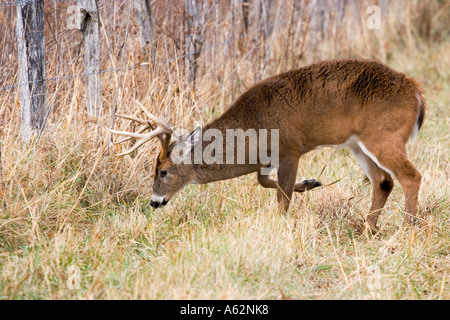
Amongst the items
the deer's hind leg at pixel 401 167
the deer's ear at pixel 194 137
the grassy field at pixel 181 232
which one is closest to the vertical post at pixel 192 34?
the grassy field at pixel 181 232

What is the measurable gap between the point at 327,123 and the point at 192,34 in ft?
8.77

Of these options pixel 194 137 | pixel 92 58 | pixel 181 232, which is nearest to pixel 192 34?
pixel 92 58

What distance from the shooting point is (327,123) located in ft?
18.9

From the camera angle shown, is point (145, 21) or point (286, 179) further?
point (145, 21)

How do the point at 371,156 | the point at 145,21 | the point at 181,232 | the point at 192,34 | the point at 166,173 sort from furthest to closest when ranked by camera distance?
the point at 192,34
the point at 145,21
the point at 166,173
the point at 371,156
the point at 181,232

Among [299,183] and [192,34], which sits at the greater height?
[192,34]

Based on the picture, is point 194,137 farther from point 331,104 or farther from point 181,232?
point 331,104

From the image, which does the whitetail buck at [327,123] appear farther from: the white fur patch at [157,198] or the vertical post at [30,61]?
the vertical post at [30,61]

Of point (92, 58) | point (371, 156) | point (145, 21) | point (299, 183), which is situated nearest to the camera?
point (371, 156)

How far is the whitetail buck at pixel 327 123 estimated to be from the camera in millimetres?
5598

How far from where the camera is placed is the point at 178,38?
788 cm

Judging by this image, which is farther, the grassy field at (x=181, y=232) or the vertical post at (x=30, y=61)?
the vertical post at (x=30, y=61)

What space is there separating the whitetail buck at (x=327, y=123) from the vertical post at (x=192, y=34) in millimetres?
1836

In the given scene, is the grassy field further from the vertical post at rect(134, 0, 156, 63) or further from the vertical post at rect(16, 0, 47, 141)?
the vertical post at rect(134, 0, 156, 63)
